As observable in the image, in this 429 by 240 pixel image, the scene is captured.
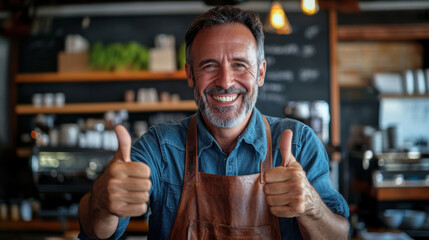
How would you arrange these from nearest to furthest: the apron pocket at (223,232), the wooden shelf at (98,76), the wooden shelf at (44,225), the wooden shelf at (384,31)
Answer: the apron pocket at (223,232)
the wooden shelf at (44,225)
the wooden shelf at (98,76)
the wooden shelf at (384,31)

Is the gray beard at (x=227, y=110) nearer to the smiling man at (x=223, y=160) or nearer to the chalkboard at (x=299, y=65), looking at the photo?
the smiling man at (x=223, y=160)

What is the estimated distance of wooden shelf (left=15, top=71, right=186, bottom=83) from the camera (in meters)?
4.26

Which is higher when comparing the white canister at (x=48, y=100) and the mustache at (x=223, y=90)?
the white canister at (x=48, y=100)

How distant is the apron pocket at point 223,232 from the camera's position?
1386mm

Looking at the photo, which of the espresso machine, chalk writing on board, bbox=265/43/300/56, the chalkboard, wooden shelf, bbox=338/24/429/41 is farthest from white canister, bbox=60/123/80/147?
wooden shelf, bbox=338/24/429/41

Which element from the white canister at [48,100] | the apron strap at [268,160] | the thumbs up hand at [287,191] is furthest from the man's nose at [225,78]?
Result: the white canister at [48,100]

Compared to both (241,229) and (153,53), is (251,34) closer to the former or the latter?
(241,229)

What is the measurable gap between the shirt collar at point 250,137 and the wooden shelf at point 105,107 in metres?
2.68

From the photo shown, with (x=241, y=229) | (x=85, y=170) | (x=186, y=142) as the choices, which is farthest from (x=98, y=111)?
(x=241, y=229)

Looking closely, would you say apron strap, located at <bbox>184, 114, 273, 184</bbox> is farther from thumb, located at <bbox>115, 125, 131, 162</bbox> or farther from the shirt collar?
thumb, located at <bbox>115, 125, 131, 162</bbox>

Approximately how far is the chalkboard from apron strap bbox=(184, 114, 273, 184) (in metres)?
2.99

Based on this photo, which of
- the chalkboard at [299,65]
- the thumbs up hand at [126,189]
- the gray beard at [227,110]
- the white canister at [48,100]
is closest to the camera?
the thumbs up hand at [126,189]

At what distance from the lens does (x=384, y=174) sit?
3707 millimetres

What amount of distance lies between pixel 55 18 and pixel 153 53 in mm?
1414
